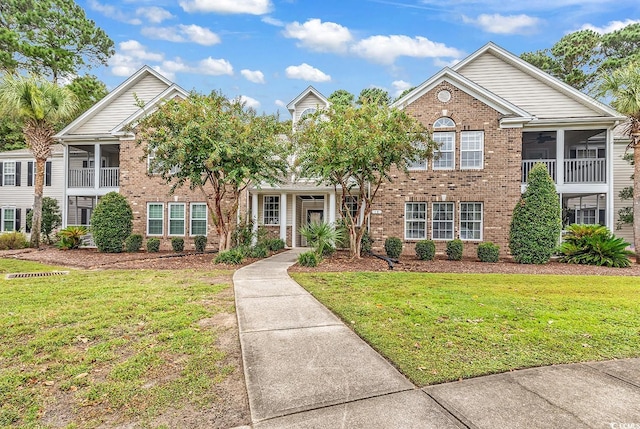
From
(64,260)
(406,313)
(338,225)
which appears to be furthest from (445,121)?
(64,260)

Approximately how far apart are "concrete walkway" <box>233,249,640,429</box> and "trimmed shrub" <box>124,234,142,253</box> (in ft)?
43.3

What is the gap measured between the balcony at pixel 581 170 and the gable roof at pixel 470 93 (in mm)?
2184

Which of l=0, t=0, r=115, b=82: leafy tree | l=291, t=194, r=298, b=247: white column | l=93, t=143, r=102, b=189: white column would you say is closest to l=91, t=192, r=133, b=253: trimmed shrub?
l=93, t=143, r=102, b=189: white column

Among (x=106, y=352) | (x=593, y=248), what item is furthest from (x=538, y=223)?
(x=106, y=352)

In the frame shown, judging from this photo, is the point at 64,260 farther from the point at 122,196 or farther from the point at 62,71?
the point at 62,71

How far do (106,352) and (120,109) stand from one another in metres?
18.2

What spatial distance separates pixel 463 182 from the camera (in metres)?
15.1

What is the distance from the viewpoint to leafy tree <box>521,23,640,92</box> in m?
26.5

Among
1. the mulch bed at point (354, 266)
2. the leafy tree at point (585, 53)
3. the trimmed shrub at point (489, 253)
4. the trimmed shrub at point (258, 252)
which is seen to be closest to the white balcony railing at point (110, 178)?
the mulch bed at point (354, 266)

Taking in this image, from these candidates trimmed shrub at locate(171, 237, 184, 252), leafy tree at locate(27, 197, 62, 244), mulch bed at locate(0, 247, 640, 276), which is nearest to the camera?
mulch bed at locate(0, 247, 640, 276)

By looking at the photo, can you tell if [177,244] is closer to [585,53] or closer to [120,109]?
[120,109]

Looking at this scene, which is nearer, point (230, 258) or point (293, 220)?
point (230, 258)

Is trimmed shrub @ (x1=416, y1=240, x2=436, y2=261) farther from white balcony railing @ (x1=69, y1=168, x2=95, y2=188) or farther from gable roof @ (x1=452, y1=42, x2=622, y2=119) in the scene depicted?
white balcony railing @ (x1=69, y1=168, x2=95, y2=188)

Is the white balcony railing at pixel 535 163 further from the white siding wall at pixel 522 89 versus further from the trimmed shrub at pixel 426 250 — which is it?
the trimmed shrub at pixel 426 250
